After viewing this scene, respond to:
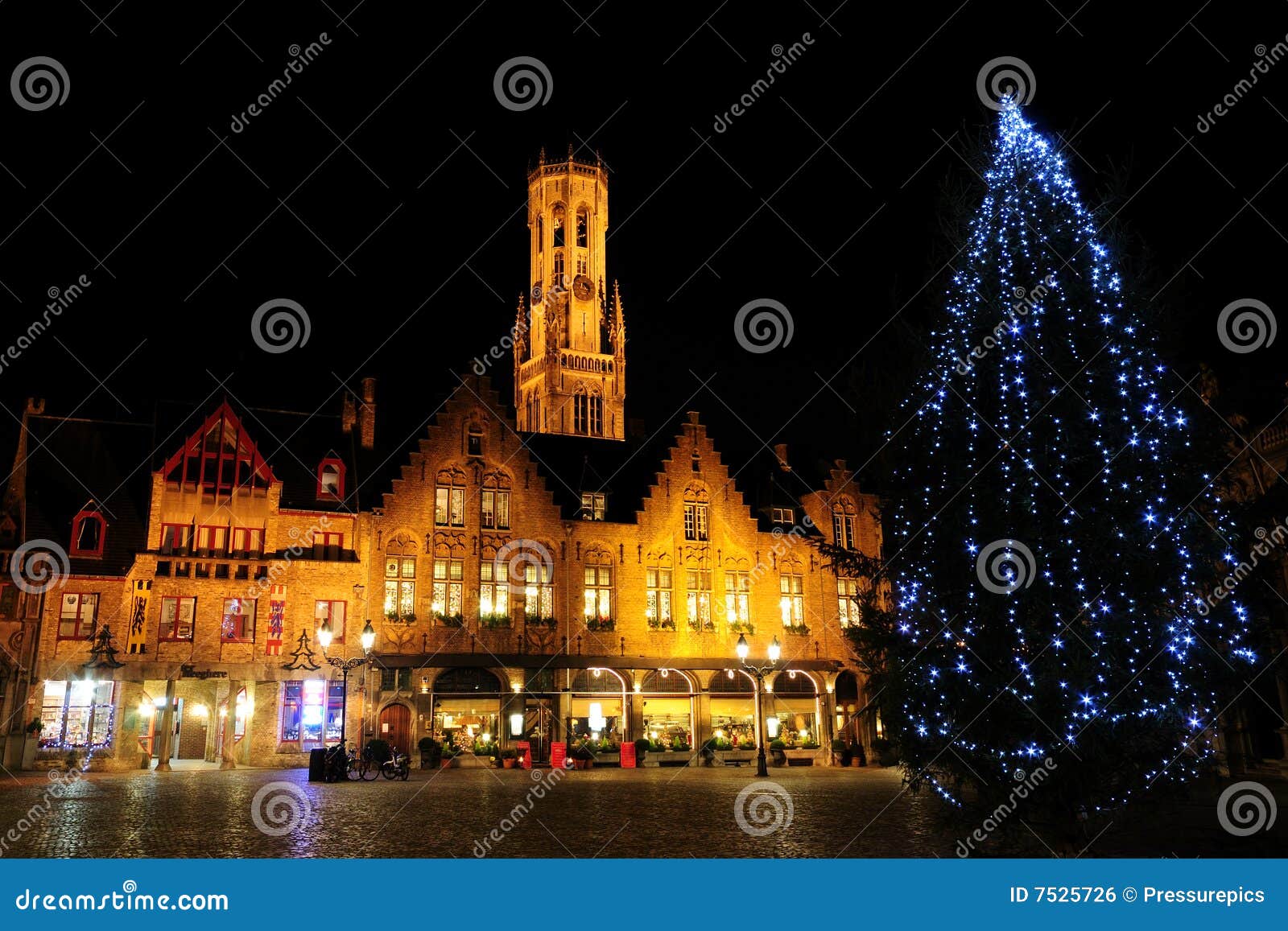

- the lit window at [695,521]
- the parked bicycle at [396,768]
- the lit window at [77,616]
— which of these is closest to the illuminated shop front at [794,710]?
the lit window at [695,521]

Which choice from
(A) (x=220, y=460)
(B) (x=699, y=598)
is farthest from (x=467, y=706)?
(A) (x=220, y=460)

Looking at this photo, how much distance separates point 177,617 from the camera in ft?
117

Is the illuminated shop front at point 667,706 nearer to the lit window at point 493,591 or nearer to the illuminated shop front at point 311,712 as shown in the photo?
the lit window at point 493,591

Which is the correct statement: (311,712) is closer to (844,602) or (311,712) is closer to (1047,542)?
(844,602)

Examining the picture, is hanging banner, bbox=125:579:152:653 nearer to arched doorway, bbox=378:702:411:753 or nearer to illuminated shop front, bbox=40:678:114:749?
illuminated shop front, bbox=40:678:114:749

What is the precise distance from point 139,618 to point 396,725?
30.5ft

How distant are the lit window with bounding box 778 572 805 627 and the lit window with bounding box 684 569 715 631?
10.3 ft

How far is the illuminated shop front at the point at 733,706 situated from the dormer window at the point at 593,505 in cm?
794

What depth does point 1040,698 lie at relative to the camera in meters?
12.5

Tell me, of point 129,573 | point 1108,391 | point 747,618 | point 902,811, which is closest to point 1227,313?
point 1108,391

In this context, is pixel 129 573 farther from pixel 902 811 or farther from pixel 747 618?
pixel 902 811

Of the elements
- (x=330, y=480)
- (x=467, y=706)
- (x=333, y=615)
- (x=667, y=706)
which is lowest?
Answer: (x=467, y=706)

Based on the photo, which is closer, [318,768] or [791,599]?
[318,768]

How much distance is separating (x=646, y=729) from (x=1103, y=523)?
29.7 metres
